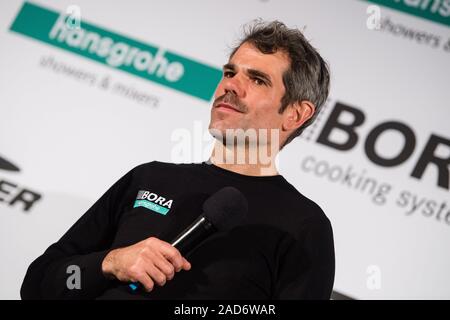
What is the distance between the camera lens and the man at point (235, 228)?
1455mm

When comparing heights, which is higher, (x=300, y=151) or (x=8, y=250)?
(x=300, y=151)

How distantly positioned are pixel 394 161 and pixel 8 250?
1.60 m

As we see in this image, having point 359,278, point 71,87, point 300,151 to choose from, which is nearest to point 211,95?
point 300,151

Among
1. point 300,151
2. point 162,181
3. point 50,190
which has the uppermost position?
point 300,151

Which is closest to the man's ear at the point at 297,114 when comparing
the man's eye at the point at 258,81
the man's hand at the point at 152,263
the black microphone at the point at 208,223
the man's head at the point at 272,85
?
the man's head at the point at 272,85

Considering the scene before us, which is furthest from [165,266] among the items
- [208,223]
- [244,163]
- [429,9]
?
[429,9]

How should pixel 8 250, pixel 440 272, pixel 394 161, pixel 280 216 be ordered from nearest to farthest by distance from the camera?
pixel 280 216, pixel 440 272, pixel 394 161, pixel 8 250

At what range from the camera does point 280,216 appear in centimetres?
156

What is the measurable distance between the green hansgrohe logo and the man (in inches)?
24.3

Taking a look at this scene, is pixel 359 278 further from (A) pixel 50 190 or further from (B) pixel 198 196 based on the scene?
(A) pixel 50 190

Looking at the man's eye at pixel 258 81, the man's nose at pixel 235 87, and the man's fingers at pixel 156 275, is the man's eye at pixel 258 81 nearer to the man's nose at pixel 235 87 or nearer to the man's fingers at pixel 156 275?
the man's nose at pixel 235 87

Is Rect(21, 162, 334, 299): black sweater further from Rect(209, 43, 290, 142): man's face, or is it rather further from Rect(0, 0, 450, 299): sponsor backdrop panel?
Rect(0, 0, 450, 299): sponsor backdrop panel

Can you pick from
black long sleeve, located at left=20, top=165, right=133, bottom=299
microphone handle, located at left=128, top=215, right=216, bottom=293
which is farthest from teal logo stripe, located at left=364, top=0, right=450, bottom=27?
microphone handle, located at left=128, top=215, right=216, bottom=293
